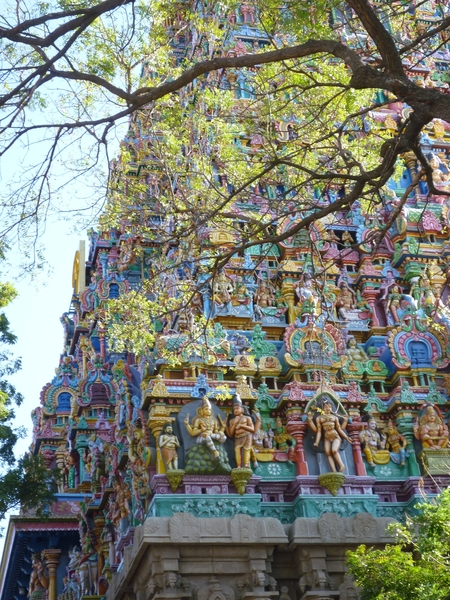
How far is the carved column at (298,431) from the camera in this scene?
15953 mm

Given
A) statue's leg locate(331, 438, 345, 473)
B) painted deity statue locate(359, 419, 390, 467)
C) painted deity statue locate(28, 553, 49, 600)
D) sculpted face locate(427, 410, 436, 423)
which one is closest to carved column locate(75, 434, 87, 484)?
painted deity statue locate(28, 553, 49, 600)

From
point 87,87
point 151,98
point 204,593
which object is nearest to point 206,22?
point 87,87

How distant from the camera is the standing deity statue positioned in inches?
611

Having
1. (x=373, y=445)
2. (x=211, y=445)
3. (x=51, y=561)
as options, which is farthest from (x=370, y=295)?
(x=51, y=561)

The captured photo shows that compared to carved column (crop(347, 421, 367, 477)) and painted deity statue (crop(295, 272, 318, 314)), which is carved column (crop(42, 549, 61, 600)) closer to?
painted deity statue (crop(295, 272, 318, 314))

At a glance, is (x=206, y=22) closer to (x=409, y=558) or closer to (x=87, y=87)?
(x=87, y=87)

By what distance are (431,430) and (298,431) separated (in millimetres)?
2410

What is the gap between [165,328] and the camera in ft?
55.1

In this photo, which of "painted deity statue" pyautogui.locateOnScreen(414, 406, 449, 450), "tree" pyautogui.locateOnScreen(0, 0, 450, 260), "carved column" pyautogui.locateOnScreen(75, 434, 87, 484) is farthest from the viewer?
"carved column" pyautogui.locateOnScreen(75, 434, 87, 484)

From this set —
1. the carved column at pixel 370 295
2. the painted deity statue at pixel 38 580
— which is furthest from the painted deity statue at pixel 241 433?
the painted deity statue at pixel 38 580

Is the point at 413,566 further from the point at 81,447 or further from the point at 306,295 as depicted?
the point at 81,447

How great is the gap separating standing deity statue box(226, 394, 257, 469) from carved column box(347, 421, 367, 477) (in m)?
1.79

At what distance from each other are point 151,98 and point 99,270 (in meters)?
16.6

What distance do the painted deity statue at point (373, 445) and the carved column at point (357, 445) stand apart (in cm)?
16
